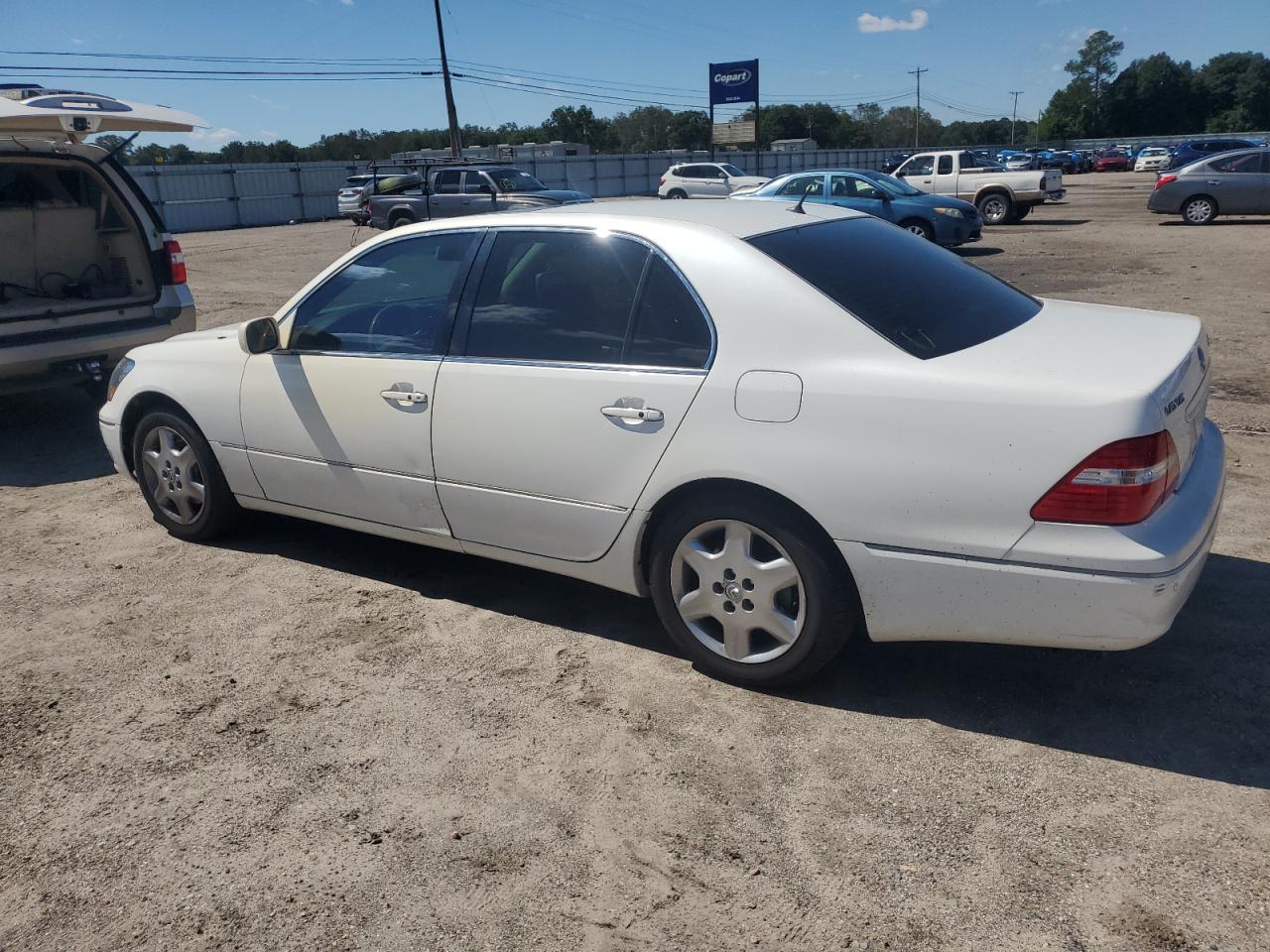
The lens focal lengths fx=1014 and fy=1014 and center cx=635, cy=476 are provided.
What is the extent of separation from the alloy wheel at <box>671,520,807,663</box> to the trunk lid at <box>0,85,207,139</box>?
5.16 metres

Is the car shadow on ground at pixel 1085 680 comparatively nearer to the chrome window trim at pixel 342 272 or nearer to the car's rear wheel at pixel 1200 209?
the chrome window trim at pixel 342 272

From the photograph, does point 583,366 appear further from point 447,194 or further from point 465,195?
point 447,194

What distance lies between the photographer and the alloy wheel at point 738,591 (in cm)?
327

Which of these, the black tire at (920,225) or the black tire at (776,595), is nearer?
the black tire at (776,595)

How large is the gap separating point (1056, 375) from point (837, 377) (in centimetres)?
62

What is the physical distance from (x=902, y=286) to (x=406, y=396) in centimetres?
192

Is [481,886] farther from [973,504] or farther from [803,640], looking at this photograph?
[973,504]

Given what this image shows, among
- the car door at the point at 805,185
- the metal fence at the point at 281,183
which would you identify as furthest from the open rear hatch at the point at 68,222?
the metal fence at the point at 281,183

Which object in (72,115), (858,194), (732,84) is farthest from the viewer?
(732,84)

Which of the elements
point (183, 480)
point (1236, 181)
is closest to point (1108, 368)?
point (183, 480)

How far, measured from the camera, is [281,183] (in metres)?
41.8

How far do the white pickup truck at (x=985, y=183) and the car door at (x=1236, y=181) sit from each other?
3.90m

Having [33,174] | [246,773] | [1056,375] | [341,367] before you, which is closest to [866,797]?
[1056,375]

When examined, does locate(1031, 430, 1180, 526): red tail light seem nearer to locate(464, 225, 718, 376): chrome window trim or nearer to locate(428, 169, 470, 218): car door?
locate(464, 225, 718, 376): chrome window trim
